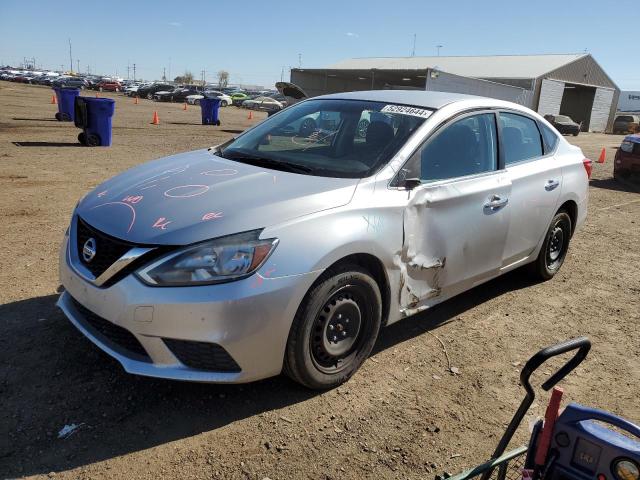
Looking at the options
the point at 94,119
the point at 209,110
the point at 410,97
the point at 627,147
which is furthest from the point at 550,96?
the point at 410,97

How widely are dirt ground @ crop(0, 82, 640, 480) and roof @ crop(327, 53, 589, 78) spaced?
1513 inches

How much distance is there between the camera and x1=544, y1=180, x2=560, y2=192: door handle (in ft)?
15.0

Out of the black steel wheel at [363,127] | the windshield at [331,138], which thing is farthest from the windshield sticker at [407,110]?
the black steel wheel at [363,127]

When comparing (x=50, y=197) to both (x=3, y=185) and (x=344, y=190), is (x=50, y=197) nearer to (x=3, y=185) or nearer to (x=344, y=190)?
(x=3, y=185)

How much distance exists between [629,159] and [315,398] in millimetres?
11541

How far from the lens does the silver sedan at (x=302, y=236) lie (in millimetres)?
2557

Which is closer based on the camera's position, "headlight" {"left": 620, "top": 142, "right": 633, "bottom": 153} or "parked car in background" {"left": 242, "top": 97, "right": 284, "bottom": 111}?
"headlight" {"left": 620, "top": 142, "right": 633, "bottom": 153}

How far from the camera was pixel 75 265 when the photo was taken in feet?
9.48

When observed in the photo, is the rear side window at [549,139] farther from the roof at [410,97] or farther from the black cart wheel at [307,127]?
the black cart wheel at [307,127]

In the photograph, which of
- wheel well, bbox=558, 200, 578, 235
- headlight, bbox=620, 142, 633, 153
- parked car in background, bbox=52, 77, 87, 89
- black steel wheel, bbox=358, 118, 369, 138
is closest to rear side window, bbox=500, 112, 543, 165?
wheel well, bbox=558, 200, 578, 235

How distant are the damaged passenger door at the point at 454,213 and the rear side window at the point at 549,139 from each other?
961mm

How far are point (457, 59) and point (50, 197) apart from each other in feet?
170

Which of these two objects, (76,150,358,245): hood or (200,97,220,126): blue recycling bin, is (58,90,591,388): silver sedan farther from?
(200,97,220,126): blue recycling bin

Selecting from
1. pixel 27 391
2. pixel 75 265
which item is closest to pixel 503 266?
pixel 75 265
